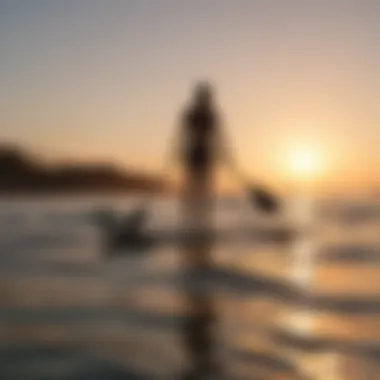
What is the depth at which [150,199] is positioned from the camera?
689 centimetres

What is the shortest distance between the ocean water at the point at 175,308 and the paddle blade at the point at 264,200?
2.12ft

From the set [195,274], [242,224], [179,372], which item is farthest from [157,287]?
[242,224]

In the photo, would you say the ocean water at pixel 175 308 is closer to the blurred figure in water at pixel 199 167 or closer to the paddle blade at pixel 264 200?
the blurred figure in water at pixel 199 167

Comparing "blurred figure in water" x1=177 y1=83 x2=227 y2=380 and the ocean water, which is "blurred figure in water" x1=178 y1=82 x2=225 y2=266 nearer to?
"blurred figure in water" x1=177 y1=83 x2=227 y2=380

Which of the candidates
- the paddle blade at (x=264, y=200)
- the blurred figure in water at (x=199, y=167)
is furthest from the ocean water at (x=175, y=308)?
the paddle blade at (x=264, y=200)

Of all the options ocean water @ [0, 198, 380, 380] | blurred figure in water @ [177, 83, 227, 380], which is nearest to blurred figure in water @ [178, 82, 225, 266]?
blurred figure in water @ [177, 83, 227, 380]

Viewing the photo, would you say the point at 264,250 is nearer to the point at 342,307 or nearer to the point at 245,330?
the point at 342,307

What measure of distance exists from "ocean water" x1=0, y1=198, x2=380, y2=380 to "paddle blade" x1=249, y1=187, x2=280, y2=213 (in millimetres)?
647

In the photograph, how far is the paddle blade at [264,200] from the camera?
19.8 ft

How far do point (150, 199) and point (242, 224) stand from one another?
13.7 feet

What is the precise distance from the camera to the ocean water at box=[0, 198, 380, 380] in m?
3.59

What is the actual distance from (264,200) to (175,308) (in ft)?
5.37

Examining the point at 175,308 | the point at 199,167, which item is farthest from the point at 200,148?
the point at 175,308

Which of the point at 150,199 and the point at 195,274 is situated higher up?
the point at 150,199
